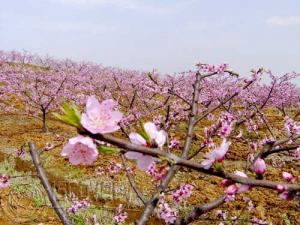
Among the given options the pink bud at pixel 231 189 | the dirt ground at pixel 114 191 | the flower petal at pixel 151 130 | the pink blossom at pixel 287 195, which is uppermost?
the flower petal at pixel 151 130

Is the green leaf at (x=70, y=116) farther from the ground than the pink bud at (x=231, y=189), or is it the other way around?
the green leaf at (x=70, y=116)

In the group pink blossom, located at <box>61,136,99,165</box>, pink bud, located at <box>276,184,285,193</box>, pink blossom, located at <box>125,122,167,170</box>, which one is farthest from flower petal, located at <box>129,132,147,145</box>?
pink bud, located at <box>276,184,285,193</box>

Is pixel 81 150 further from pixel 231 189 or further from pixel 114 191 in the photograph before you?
pixel 114 191

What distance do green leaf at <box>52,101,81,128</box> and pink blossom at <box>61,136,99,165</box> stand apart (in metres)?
0.04

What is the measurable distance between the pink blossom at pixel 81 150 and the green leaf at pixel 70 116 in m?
0.04

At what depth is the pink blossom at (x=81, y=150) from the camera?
4.02 ft

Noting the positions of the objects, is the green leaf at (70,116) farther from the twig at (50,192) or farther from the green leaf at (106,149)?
the twig at (50,192)

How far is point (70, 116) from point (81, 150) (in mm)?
146

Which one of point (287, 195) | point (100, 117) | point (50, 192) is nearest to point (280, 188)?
point (287, 195)

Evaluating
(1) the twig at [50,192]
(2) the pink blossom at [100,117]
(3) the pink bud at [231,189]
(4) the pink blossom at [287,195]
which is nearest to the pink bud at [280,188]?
(4) the pink blossom at [287,195]

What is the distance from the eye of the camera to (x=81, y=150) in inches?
51.9

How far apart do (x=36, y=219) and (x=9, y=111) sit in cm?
1515

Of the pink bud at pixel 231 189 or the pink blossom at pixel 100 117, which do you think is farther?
the pink bud at pixel 231 189

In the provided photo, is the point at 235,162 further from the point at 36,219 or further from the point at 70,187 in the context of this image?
the point at 36,219
